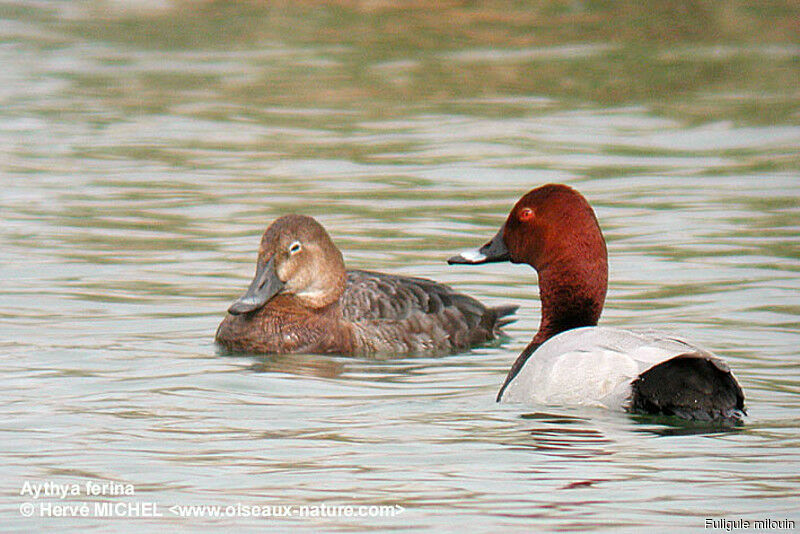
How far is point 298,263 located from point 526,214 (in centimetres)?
170

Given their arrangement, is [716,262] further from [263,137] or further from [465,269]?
[263,137]

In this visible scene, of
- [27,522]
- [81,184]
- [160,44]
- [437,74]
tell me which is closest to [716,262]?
[81,184]

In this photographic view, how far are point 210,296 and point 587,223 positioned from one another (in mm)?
3529

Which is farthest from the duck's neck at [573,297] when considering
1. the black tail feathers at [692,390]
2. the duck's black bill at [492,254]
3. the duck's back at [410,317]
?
the duck's back at [410,317]

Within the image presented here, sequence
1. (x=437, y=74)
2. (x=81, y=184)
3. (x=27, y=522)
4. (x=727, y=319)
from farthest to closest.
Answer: (x=437, y=74), (x=81, y=184), (x=727, y=319), (x=27, y=522)

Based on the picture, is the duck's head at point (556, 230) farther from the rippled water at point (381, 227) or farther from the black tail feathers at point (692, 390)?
the black tail feathers at point (692, 390)

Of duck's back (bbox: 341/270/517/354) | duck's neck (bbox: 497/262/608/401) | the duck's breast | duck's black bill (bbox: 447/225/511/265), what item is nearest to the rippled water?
the duck's breast

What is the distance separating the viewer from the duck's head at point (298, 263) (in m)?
10.2

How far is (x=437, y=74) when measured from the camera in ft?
74.8

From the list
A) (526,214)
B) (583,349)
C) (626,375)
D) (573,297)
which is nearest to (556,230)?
(526,214)

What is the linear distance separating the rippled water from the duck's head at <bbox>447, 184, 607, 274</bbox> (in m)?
0.72

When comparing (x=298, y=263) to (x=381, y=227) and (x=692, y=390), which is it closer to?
(x=692, y=390)

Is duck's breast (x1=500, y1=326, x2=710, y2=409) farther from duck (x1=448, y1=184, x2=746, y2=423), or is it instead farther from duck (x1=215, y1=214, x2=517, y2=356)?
duck (x1=215, y1=214, x2=517, y2=356)

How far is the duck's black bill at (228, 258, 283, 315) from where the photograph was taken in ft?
32.9
